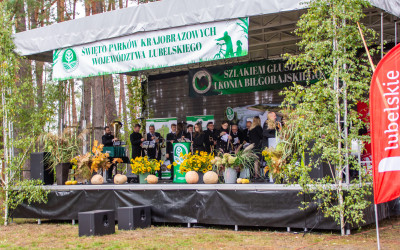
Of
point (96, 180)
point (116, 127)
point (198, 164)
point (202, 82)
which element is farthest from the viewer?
point (202, 82)

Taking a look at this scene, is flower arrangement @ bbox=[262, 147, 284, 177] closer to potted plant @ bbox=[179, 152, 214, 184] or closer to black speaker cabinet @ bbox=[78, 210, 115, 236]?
potted plant @ bbox=[179, 152, 214, 184]

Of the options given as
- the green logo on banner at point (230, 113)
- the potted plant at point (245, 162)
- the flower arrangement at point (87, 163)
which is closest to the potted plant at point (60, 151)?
the flower arrangement at point (87, 163)

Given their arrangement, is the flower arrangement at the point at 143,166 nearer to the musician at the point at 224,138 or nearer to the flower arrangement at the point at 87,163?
the flower arrangement at the point at 87,163

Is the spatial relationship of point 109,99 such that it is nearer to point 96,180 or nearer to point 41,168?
point 41,168

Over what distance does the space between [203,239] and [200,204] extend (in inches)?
47.9

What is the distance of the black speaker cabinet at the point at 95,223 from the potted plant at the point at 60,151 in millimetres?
2283

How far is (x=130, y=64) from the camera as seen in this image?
917 centimetres

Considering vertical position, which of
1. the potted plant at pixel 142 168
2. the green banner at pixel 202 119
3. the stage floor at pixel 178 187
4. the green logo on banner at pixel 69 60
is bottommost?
the stage floor at pixel 178 187

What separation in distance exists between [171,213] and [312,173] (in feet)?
8.92

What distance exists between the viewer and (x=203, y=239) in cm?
742

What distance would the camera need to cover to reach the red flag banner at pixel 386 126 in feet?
17.1

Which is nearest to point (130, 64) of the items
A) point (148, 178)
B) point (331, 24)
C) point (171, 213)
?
point (148, 178)

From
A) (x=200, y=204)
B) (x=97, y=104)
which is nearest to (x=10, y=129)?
(x=200, y=204)

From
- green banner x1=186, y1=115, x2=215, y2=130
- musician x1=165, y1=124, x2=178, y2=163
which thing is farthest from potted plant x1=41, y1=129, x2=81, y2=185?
green banner x1=186, y1=115, x2=215, y2=130
